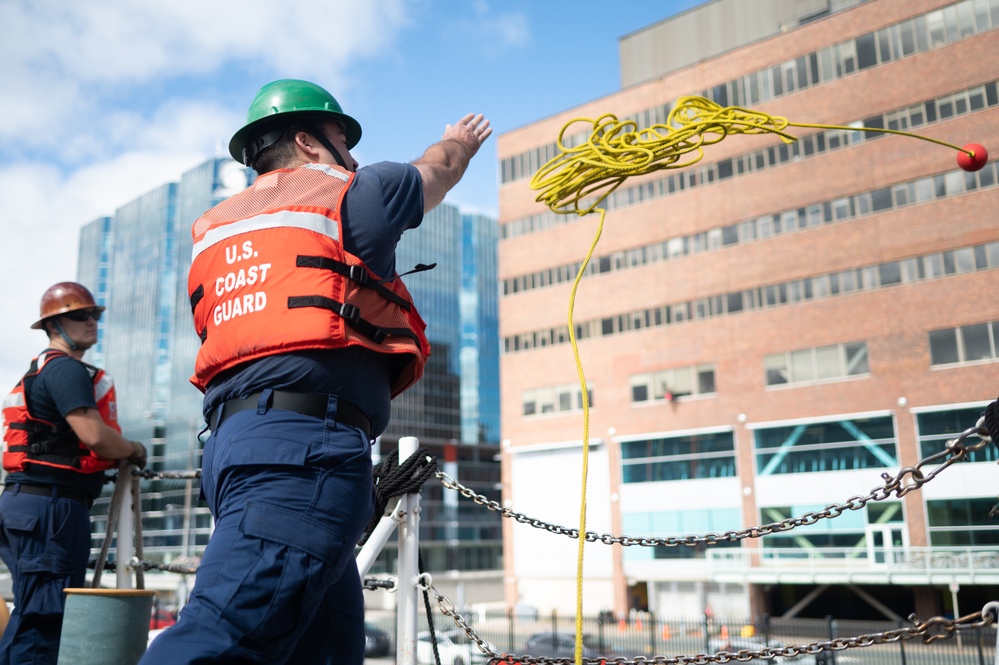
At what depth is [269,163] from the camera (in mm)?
2754

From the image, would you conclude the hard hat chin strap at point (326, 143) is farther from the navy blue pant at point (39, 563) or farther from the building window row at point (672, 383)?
the building window row at point (672, 383)

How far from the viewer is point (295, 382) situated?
2217mm

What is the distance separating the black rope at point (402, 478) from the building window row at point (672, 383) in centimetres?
4097

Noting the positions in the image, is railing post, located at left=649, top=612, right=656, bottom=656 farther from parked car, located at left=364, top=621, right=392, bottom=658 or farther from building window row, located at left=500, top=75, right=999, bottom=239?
building window row, located at left=500, top=75, right=999, bottom=239

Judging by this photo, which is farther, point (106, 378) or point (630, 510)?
point (630, 510)

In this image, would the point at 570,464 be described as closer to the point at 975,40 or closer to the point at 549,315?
the point at 549,315

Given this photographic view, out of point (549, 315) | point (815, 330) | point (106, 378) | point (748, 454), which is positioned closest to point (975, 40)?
point (815, 330)

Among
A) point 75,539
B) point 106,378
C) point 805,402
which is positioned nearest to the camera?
point 75,539

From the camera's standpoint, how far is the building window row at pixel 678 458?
4212 centimetres

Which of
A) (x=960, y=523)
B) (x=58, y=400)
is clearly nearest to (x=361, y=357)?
(x=58, y=400)

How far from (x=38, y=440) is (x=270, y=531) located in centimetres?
269

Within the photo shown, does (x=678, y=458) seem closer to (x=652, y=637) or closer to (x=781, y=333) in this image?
(x=781, y=333)

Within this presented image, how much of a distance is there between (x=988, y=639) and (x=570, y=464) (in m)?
23.0

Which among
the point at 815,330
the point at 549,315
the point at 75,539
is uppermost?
the point at 549,315
